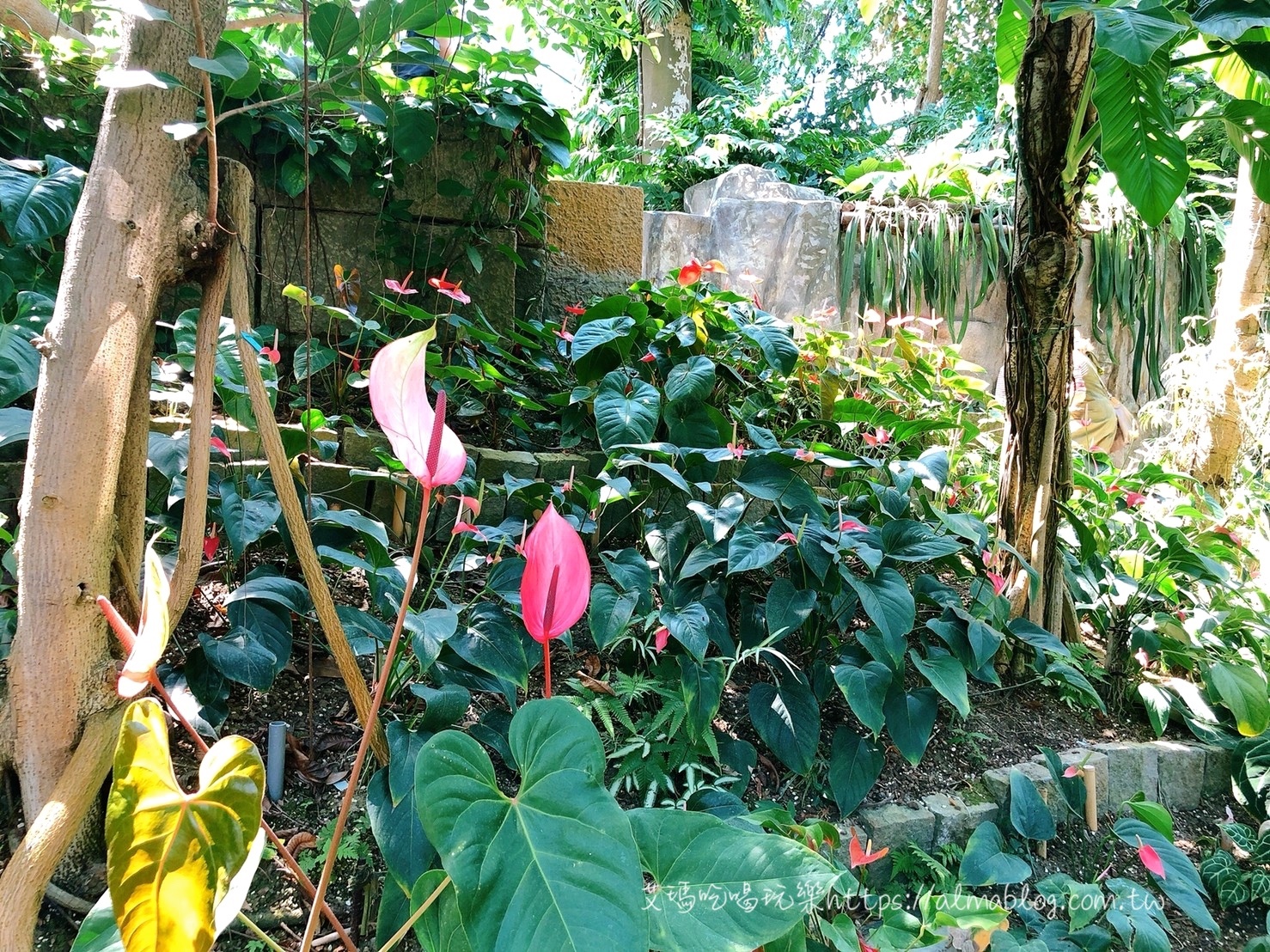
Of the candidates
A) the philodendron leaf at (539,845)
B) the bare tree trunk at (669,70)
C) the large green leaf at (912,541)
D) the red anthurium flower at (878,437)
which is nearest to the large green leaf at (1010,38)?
the red anthurium flower at (878,437)

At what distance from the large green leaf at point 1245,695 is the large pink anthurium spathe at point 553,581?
188 cm

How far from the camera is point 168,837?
0.58 metres

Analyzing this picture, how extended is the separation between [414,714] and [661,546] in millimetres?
628

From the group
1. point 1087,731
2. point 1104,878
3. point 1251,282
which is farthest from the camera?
point 1251,282

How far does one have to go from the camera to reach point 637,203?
2928 mm

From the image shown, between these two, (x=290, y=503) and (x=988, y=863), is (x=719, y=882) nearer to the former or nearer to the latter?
(x=290, y=503)

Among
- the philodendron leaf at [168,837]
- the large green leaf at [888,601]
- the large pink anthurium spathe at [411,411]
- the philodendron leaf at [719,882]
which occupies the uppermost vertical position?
the large pink anthurium spathe at [411,411]

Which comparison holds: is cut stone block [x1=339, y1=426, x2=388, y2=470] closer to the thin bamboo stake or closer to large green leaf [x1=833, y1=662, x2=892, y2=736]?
the thin bamboo stake

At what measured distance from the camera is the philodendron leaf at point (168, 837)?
560 millimetres

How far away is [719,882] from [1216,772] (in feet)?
6.22

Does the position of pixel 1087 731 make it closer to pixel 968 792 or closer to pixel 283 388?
pixel 968 792

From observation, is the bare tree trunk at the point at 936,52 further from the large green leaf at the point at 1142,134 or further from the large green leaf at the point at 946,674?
the large green leaf at the point at 946,674

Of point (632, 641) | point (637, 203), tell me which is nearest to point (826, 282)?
point (637, 203)

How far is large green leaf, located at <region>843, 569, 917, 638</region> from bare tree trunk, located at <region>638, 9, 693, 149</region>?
19.7ft
